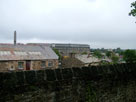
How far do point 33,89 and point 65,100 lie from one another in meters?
0.88

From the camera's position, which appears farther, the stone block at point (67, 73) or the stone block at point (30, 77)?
the stone block at point (67, 73)

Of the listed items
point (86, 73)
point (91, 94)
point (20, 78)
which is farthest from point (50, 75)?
point (91, 94)

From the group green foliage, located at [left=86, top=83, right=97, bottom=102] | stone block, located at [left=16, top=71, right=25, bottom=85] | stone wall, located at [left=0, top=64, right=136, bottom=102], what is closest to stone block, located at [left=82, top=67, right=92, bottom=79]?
stone wall, located at [left=0, top=64, right=136, bottom=102]

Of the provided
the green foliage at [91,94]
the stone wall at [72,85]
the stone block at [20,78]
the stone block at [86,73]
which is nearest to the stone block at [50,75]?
the stone wall at [72,85]

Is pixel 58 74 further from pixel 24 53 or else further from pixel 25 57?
pixel 24 53

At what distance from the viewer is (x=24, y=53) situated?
2233cm

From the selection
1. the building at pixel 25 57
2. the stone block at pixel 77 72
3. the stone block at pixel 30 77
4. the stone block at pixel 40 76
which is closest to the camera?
the stone block at pixel 30 77

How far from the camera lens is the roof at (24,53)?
66.5 ft

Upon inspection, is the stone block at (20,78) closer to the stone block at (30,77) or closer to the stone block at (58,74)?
the stone block at (30,77)

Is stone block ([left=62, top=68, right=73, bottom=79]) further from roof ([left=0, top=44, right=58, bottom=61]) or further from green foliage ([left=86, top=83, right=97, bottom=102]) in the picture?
roof ([left=0, top=44, right=58, bottom=61])

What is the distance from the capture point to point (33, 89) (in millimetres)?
2695

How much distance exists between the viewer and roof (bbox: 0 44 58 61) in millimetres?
20281

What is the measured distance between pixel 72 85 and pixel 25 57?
19.8 meters

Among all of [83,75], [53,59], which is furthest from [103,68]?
[53,59]
